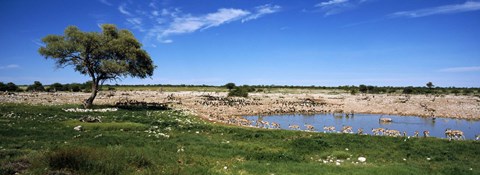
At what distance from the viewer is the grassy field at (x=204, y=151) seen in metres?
12.9

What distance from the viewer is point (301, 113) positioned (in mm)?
46938

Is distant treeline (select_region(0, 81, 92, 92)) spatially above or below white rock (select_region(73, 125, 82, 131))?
above

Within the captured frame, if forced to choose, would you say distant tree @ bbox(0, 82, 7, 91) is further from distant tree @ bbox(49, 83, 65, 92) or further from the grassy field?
the grassy field

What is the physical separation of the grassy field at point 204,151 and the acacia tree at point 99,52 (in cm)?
1275

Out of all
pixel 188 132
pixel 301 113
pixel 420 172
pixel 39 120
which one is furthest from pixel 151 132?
pixel 301 113

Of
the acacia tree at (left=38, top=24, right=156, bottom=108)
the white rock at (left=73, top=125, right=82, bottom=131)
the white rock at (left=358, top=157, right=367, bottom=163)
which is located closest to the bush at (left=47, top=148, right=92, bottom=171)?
the white rock at (left=73, top=125, right=82, bottom=131)

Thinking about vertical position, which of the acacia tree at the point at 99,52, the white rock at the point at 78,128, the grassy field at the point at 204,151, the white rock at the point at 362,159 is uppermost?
the acacia tree at the point at 99,52

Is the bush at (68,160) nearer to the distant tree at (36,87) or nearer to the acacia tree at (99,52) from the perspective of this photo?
the acacia tree at (99,52)

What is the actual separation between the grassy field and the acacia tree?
502 inches

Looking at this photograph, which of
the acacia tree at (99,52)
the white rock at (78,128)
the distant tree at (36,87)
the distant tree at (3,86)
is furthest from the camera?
the distant tree at (36,87)

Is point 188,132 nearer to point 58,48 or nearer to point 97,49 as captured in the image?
point 97,49

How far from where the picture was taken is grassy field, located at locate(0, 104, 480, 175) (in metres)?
12.9

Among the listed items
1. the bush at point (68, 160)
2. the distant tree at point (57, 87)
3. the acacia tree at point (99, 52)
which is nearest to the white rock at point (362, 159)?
the bush at point (68, 160)

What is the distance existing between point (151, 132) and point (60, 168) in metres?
10.1
